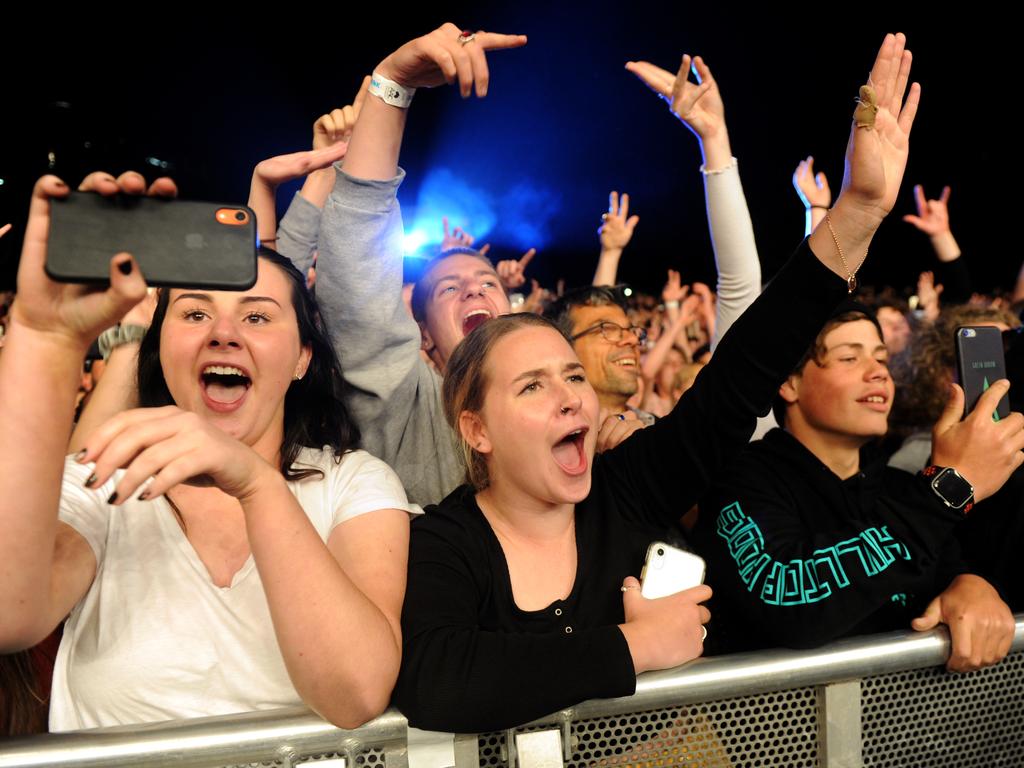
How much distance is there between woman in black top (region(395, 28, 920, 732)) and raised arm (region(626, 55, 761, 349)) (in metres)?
0.66

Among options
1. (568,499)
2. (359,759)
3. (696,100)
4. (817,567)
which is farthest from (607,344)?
(359,759)

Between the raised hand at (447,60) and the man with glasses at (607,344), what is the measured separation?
46.8 inches

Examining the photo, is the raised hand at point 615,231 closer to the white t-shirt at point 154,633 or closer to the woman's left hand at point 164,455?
the white t-shirt at point 154,633

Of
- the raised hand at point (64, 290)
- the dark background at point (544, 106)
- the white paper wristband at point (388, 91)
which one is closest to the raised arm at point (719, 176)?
the white paper wristband at point (388, 91)

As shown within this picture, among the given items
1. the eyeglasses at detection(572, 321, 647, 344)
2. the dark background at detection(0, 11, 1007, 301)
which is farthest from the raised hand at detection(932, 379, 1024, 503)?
the dark background at detection(0, 11, 1007, 301)

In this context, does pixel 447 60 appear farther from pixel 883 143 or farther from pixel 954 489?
pixel 954 489

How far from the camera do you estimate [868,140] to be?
4.88 ft

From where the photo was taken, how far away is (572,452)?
64.9 inches

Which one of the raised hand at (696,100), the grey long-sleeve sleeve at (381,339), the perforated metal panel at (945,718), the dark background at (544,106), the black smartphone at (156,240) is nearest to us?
the black smartphone at (156,240)

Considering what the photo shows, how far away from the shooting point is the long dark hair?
65.8 inches

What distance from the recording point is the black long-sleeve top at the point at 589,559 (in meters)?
1.21

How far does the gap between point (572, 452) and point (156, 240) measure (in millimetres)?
898

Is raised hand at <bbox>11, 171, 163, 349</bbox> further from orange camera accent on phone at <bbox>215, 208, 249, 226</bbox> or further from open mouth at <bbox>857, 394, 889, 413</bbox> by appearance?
open mouth at <bbox>857, 394, 889, 413</bbox>

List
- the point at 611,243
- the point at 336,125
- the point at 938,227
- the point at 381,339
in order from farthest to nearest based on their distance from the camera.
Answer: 1. the point at 938,227
2. the point at 611,243
3. the point at 336,125
4. the point at 381,339
